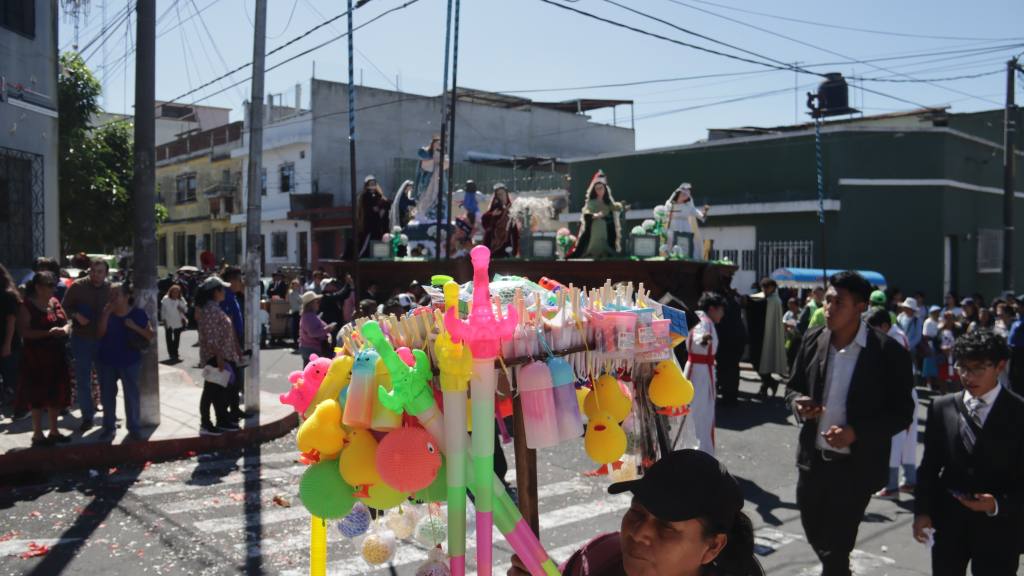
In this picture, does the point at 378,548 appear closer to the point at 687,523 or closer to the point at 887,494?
the point at 687,523

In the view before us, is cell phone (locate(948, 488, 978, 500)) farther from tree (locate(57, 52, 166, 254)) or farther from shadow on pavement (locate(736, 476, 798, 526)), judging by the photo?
tree (locate(57, 52, 166, 254))

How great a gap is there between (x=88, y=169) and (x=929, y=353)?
21747 mm

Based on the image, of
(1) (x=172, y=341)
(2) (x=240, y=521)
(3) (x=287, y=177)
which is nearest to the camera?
(2) (x=240, y=521)

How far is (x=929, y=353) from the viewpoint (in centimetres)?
1327

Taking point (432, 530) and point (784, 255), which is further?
point (784, 255)

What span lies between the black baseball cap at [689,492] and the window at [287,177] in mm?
34430

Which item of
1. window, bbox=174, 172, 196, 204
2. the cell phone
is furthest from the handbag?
window, bbox=174, 172, 196, 204

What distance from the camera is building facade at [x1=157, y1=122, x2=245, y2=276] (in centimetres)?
3819

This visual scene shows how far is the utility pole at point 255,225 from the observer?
32.7 ft

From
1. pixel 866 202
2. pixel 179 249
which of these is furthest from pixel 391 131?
pixel 866 202

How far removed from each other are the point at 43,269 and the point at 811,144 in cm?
1879

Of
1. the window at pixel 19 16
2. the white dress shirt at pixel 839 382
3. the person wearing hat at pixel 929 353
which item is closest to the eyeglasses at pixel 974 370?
the white dress shirt at pixel 839 382

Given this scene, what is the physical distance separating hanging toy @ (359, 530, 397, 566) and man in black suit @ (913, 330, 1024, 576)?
2.58 m

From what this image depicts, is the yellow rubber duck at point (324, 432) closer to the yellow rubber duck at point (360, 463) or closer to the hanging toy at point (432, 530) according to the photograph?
the yellow rubber duck at point (360, 463)
